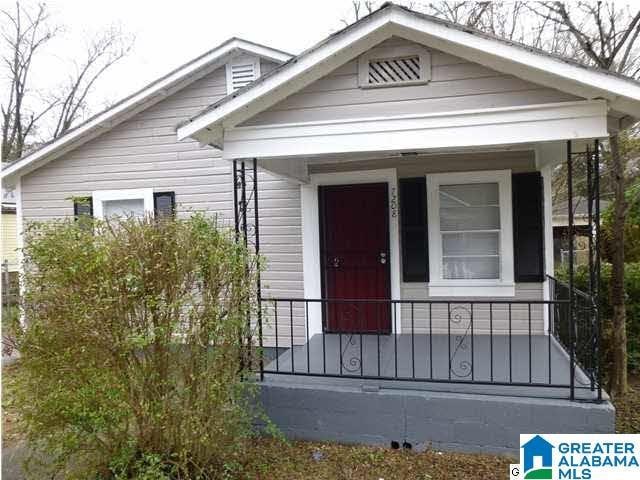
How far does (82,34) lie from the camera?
20.5 m

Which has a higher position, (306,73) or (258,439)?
(306,73)

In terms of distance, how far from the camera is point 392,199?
5762mm

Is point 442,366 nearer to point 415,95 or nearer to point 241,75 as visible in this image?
point 415,95

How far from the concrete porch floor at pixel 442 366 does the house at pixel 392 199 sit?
3cm

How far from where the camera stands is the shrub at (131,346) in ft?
9.76

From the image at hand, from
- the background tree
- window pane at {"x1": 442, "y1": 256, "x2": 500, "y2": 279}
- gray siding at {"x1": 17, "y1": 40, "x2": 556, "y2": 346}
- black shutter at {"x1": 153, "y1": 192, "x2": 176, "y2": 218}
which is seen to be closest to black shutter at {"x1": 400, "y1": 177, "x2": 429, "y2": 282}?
gray siding at {"x1": 17, "y1": 40, "x2": 556, "y2": 346}

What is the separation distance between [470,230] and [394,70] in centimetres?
247

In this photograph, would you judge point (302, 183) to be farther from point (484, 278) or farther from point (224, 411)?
point (224, 411)

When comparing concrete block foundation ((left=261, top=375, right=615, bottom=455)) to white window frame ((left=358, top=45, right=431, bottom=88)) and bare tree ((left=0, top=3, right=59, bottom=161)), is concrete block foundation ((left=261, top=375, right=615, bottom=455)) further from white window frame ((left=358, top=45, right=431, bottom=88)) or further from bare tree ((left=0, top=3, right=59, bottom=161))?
bare tree ((left=0, top=3, right=59, bottom=161))

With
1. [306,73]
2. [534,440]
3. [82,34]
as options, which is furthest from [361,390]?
[82,34]

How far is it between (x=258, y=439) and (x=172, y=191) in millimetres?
3926

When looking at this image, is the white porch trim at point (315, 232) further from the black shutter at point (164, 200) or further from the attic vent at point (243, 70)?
the black shutter at point (164, 200)

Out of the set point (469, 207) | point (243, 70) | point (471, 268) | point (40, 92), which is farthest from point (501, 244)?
point (40, 92)

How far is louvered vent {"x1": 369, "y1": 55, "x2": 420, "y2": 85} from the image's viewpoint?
3.89 metres
